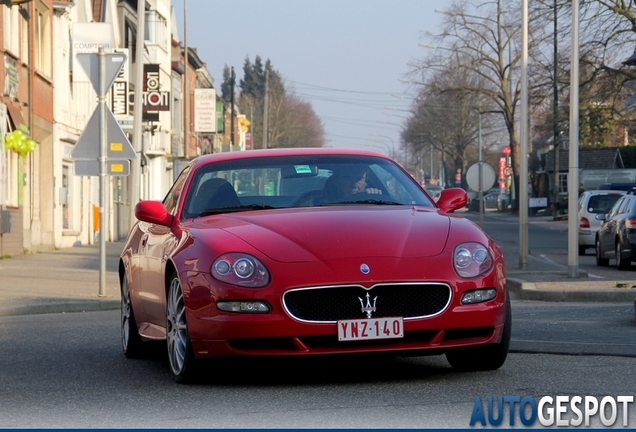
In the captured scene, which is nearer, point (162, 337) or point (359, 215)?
point (359, 215)

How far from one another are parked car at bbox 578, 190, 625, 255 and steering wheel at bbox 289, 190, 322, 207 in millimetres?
23955

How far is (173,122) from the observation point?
7631cm

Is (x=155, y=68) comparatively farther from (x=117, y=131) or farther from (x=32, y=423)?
(x=32, y=423)

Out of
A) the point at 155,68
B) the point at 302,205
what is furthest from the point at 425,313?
the point at 155,68

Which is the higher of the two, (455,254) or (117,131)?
(117,131)

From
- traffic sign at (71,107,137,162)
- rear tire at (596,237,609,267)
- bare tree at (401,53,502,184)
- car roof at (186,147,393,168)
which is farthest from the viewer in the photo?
bare tree at (401,53,502,184)

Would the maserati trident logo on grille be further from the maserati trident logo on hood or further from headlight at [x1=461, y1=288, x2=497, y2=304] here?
headlight at [x1=461, y1=288, x2=497, y2=304]

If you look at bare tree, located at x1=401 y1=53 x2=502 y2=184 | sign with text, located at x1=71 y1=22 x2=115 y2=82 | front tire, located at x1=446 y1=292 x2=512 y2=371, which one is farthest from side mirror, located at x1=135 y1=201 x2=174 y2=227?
bare tree, located at x1=401 y1=53 x2=502 y2=184

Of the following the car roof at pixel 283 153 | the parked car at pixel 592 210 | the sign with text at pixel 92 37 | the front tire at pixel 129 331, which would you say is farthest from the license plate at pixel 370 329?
the parked car at pixel 592 210

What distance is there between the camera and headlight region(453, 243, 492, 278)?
303 inches

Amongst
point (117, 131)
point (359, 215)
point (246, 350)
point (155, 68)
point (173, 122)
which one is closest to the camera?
point (246, 350)

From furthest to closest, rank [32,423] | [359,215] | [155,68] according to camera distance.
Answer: [155,68] < [359,215] < [32,423]

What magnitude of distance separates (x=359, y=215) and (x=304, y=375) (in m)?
1.06

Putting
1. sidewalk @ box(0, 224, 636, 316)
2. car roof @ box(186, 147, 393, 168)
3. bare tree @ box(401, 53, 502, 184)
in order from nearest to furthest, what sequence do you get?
car roof @ box(186, 147, 393, 168) → sidewalk @ box(0, 224, 636, 316) → bare tree @ box(401, 53, 502, 184)
